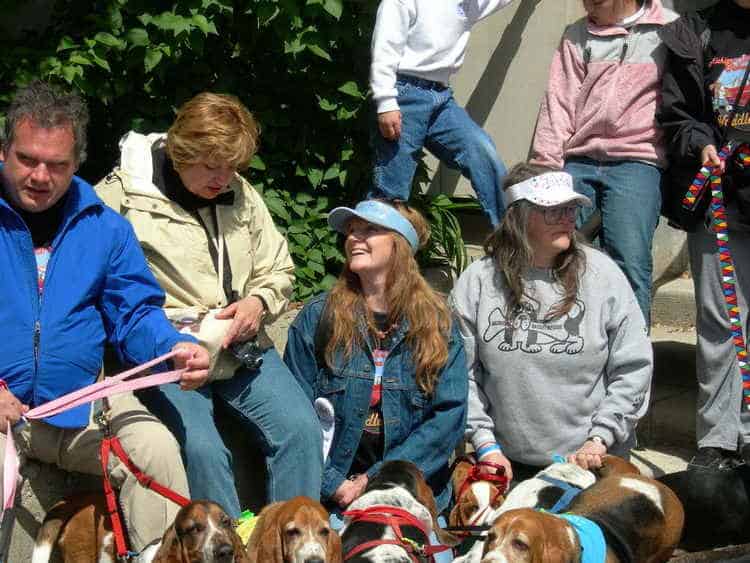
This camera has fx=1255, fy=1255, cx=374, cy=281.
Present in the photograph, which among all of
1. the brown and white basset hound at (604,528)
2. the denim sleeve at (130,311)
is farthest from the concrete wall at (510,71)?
the denim sleeve at (130,311)

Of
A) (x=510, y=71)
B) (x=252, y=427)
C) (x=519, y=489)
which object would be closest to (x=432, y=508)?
(x=519, y=489)

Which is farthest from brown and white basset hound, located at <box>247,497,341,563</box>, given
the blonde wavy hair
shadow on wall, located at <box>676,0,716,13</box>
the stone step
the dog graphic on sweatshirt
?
shadow on wall, located at <box>676,0,716,13</box>

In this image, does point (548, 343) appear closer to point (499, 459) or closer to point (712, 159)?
point (499, 459)

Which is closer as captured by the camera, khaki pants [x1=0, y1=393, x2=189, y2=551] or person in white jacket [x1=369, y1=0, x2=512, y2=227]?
khaki pants [x1=0, y1=393, x2=189, y2=551]

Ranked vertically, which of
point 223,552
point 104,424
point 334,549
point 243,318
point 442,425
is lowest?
point 442,425

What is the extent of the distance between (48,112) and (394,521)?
5.96ft

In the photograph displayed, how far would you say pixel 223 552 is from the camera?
3.83 metres

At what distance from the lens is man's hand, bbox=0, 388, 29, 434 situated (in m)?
4.06

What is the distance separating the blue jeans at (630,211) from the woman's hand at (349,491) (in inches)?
70.0

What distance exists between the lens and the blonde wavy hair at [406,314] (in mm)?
5047

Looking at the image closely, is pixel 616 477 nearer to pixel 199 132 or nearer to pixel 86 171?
pixel 199 132

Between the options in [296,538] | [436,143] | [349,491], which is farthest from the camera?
[436,143]

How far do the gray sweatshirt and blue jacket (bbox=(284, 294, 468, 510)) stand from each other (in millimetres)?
174

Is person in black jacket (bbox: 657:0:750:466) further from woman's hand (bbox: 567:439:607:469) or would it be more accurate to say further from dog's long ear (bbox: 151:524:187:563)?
dog's long ear (bbox: 151:524:187:563)
